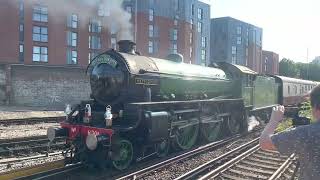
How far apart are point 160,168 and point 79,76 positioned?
33032 mm

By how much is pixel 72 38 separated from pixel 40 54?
496cm

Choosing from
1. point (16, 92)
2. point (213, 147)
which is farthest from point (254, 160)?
point (16, 92)

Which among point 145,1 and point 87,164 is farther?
point 145,1

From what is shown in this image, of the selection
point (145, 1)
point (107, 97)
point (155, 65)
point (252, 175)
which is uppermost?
point (145, 1)

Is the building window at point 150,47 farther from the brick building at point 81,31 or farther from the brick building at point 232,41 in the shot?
the brick building at point 232,41

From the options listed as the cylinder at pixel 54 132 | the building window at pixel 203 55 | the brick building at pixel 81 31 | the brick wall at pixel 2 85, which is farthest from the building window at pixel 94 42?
the cylinder at pixel 54 132

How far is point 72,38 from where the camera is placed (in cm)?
4697

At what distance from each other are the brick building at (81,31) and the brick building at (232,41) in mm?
11104

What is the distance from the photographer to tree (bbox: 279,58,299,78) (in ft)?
307

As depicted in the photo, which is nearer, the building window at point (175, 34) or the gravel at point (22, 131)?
the gravel at point (22, 131)

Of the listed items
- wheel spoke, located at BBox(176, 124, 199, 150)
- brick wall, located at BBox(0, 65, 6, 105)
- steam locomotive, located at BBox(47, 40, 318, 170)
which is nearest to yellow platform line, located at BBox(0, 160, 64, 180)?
steam locomotive, located at BBox(47, 40, 318, 170)

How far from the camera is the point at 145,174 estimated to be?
9.34 metres

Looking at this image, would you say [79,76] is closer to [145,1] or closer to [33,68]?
[33,68]

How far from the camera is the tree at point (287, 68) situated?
93.7 m
